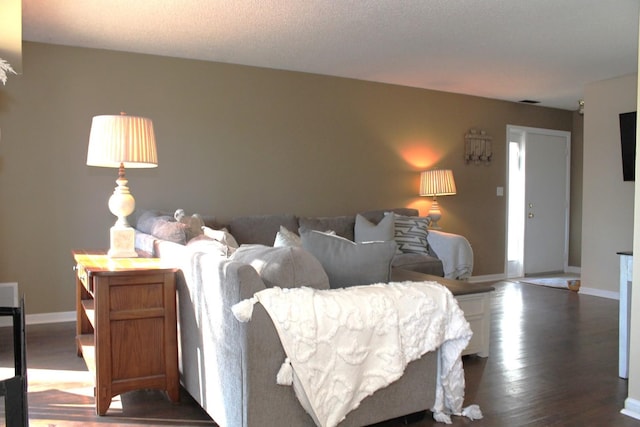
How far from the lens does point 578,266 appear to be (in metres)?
7.23

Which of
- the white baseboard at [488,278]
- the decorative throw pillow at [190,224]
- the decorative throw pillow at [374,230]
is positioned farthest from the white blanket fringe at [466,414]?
the white baseboard at [488,278]

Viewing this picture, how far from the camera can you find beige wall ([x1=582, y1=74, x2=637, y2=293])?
545cm

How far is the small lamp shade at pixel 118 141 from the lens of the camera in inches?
107

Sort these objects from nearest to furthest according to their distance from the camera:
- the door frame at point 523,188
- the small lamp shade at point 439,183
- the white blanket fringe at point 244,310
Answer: the white blanket fringe at point 244,310, the small lamp shade at point 439,183, the door frame at point 523,188

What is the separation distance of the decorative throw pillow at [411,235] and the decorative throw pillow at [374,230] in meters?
0.13

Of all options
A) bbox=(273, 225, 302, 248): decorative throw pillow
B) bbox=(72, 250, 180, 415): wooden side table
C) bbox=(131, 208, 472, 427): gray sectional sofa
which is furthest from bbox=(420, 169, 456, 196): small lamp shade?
bbox=(72, 250, 180, 415): wooden side table

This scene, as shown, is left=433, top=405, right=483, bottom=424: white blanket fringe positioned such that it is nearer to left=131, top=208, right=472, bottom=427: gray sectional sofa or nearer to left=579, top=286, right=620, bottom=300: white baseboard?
left=131, top=208, right=472, bottom=427: gray sectional sofa

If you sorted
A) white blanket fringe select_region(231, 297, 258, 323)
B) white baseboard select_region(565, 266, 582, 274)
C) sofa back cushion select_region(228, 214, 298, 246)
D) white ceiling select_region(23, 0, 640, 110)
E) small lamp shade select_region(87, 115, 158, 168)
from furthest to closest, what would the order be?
white baseboard select_region(565, 266, 582, 274) < sofa back cushion select_region(228, 214, 298, 246) < white ceiling select_region(23, 0, 640, 110) < small lamp shade select_region(87, 115, 158, 168) < white blanket fringe select_region(231, 297, 258, 323)

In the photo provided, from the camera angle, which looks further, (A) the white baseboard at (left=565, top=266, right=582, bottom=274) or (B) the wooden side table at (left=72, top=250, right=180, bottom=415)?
(A) the white baseboard at (left=565, top=266, right=582, bottom=274)

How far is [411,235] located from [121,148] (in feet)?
10.4

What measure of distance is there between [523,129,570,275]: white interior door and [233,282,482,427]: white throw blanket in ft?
16.4

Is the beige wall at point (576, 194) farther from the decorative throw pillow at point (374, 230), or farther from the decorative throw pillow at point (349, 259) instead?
the decorative throw pillow at point (349, 259)

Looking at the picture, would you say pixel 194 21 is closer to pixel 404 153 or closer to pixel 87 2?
pixel 87 2

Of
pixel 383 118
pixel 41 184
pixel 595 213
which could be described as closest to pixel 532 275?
pixel 595 213
